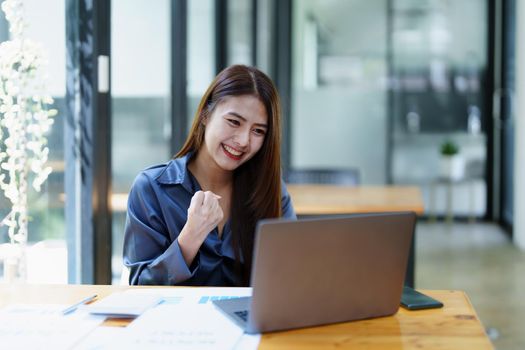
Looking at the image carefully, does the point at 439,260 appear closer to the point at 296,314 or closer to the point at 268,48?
the point at 268,48

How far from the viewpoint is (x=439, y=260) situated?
562 centimetres

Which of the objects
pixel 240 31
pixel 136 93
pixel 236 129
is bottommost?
pixel 236 129

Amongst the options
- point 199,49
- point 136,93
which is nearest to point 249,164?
point 136,93

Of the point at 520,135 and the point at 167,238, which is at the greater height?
the point at 520,135

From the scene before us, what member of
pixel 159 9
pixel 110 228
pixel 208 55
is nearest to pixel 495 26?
pixel 208 55

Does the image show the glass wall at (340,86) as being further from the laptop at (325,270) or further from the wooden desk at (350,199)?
the laptop at (325,270)

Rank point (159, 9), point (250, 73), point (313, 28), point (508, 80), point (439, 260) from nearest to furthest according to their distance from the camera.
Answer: point (250, 73)
point (159, 9)
point (439, 260)
point (508, 80)
point (313, 28)

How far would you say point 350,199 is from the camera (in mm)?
3404

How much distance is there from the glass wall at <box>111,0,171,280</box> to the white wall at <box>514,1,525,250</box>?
3.60 m

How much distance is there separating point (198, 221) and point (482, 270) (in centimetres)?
403

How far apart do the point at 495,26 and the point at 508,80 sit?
66cm

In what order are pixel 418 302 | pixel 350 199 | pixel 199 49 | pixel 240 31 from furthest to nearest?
pixel 240 31 < pixel 199 49 < pixel 350 199 < pixel 418 302

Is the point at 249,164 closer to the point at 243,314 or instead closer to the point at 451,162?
the point at 243,314

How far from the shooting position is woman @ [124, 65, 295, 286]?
5.84 ft
